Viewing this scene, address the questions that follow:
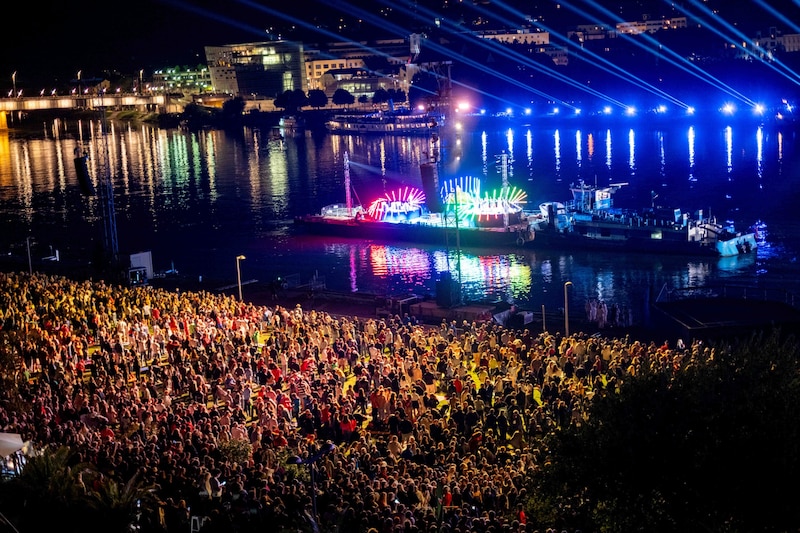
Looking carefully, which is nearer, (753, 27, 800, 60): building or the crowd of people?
the crowd of people

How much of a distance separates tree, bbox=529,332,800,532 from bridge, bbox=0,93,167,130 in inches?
3818

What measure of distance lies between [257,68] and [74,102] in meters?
51.7

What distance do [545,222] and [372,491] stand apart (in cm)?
3936

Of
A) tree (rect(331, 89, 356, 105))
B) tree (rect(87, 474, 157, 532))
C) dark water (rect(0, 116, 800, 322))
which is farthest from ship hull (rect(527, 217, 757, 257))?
tree (rect(331, 89, 356, 105))

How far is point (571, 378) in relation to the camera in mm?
16219

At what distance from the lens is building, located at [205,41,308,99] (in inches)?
7259

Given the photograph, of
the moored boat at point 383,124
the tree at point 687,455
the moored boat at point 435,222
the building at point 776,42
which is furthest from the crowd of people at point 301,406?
the building at point 776,42

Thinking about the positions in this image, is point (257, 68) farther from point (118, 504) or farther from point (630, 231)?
point (118, 504)

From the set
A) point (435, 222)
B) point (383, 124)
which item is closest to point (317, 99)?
point (383, 124)

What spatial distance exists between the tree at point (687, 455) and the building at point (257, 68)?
575 feet

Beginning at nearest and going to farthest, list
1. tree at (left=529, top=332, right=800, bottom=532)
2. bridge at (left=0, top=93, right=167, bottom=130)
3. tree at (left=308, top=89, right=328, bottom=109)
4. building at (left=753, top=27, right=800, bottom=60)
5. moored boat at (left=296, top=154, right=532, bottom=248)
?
tree at (left=529, top=332, right=800, bottom=532) → moored boat at (left=296, top=154, right=532, bottom=248) → bridge at (left=0, top=93, right=167, bottom=130) → tree at (left=308, top=89, right=328, bottom=109) → building at (left=753, top=27, right=800, bottom=60)

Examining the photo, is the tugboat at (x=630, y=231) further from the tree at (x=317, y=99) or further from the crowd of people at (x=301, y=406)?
the tree at (x=317, y=99)

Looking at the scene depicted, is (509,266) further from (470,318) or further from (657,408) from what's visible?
(657,408)

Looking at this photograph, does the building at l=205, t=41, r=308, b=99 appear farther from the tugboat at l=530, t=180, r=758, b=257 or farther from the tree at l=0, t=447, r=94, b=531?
the tree at l=0, t=447, r=94, b=531
